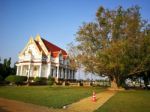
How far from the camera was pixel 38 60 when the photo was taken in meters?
63.3

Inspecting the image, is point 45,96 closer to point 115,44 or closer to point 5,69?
point 115,44

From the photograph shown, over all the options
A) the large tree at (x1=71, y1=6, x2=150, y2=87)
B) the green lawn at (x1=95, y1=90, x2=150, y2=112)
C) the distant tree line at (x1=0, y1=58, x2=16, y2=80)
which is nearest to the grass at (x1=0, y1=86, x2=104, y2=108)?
the green lawn at (x1=95, y1=90, x2=150, y2=112)

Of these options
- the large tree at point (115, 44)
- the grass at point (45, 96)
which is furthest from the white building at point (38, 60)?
the grass at point (45, 96)

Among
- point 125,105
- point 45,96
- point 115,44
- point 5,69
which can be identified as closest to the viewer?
point 125,105

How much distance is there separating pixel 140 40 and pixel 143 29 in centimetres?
364

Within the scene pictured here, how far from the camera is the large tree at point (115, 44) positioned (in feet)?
116

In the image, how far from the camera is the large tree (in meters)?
35.4

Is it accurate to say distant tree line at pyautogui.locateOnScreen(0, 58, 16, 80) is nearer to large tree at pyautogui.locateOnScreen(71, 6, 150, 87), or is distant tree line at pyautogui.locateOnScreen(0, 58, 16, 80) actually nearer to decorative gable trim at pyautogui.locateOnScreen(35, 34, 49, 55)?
decorative gable trim at pyautogui.locateOnScreen(35, 34, 49, 55)

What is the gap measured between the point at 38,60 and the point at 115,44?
3381cm

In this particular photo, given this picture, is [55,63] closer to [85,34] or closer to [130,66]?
[85,34]

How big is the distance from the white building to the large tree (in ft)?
80.0

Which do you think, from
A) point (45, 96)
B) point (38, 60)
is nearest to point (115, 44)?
point (45, 96)

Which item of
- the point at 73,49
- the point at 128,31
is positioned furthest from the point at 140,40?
the point at 73,49

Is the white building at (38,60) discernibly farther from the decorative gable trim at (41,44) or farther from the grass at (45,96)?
the grass at (45,96)
